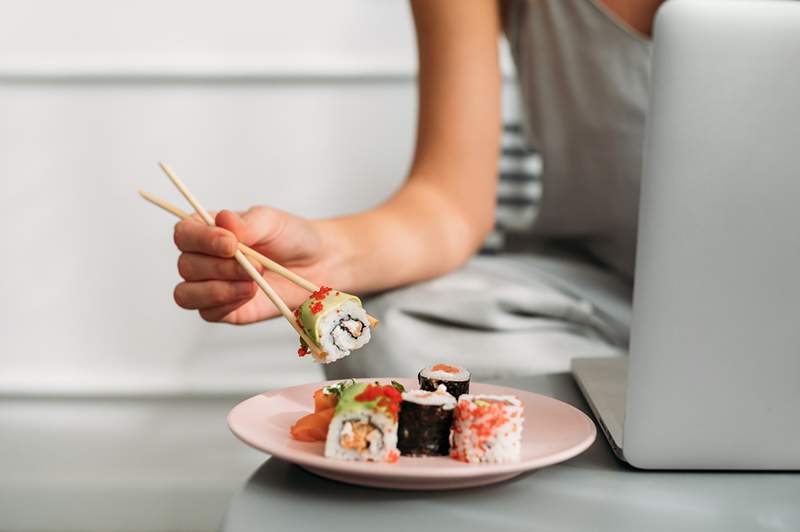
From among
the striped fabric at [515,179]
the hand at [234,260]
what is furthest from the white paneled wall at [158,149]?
the hand at [234,260]

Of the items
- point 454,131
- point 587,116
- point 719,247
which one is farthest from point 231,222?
point 587,116

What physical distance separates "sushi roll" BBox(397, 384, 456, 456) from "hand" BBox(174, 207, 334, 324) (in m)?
0.22

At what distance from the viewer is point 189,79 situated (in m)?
1.84

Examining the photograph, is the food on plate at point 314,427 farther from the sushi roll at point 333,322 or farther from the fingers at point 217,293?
the fingers at point 217,293

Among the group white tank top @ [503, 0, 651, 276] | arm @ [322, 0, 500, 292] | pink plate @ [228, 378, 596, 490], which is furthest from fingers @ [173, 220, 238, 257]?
white tank top @ [503, 0, 651, 276]

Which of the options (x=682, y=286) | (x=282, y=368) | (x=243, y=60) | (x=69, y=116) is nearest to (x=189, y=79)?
(x=243, y=60)

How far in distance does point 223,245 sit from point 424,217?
0.48 metres

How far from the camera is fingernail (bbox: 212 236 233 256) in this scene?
712 millimetres

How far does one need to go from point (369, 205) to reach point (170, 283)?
43cm

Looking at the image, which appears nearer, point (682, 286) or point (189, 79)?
point (682, 286)

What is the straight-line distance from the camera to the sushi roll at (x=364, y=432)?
1.74 ft

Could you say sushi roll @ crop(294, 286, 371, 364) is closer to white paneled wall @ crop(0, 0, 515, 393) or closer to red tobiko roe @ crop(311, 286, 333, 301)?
red tobiko roe @ crop(311, 286, 333, 301)

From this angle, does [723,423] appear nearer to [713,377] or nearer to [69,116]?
[713,377]

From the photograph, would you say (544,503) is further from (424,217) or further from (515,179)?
(515,179)
